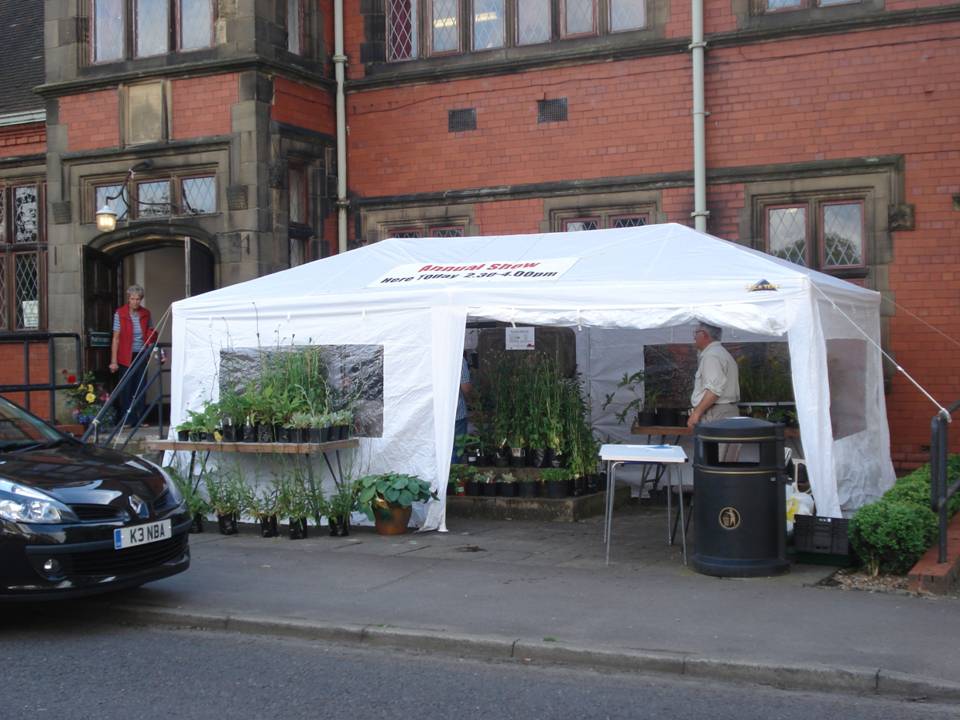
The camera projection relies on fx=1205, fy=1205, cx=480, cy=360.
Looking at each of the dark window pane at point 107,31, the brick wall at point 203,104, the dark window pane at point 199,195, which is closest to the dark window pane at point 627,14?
the brick wall at point 203,104

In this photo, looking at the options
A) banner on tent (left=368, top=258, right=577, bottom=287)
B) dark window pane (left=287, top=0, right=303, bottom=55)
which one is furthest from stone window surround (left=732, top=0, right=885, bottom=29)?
dark window pane (left=287, top=0, right=303, bottom=55)

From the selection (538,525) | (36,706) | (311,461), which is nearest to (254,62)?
(311,461)

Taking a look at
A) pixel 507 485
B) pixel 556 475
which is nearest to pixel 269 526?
pixel 507 485

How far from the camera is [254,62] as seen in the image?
48.1 ft

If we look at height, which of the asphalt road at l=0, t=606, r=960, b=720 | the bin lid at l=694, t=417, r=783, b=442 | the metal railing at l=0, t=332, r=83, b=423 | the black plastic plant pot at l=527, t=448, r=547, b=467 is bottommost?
the asphalt road at l=0, t=606, r=960, b=720

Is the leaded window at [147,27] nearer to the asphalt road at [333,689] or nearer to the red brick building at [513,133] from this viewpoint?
the red brick building at [513,133]

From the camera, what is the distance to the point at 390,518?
10.9 meters

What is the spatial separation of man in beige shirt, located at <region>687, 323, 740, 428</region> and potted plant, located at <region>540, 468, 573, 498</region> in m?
1.46

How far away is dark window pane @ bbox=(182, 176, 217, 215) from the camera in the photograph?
598 inches

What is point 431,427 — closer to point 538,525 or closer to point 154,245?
point 538,525

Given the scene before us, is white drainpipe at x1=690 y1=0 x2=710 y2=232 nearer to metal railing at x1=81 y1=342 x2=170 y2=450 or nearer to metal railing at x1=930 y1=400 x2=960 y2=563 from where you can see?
metal railing at x1=930 y1=400 x2=960 y2=563

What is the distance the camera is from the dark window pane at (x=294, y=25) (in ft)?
50.6

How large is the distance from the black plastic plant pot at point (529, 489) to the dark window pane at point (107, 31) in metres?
8.10

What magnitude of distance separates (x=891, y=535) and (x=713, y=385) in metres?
2.64
